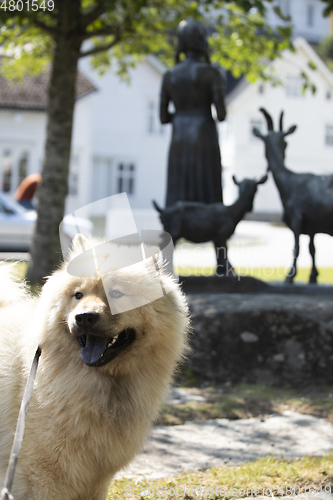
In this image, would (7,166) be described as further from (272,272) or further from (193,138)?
(193,138)

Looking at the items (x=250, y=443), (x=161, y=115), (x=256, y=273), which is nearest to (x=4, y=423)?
(x=250, y=443)

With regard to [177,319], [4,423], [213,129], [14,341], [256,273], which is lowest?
[256,273]

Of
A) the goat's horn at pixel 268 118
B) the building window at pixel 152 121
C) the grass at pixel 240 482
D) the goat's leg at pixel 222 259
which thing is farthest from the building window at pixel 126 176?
the grass at pixel 240 482

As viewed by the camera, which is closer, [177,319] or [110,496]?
[177,319]

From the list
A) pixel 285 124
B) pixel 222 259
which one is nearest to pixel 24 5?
pixel 222 259

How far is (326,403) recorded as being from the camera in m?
4.61

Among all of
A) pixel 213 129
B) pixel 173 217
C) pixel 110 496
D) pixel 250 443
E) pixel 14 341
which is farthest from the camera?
pixel 213 129

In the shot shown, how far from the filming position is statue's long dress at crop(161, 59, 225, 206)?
258 inches

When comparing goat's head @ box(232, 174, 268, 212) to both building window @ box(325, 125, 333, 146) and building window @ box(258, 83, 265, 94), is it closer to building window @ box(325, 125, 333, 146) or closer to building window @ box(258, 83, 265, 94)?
building window @ box(258, 83, 265, 94)

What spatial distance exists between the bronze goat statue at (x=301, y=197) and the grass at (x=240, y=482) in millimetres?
3312

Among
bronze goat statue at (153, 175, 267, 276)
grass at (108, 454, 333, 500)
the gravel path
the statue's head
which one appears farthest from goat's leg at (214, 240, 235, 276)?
grass at (108, 454, 333, 500)

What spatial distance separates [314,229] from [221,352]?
205 centimetres

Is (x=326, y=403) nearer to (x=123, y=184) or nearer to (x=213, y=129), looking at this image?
(x=213, y=129)

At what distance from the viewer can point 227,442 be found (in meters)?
3.87
